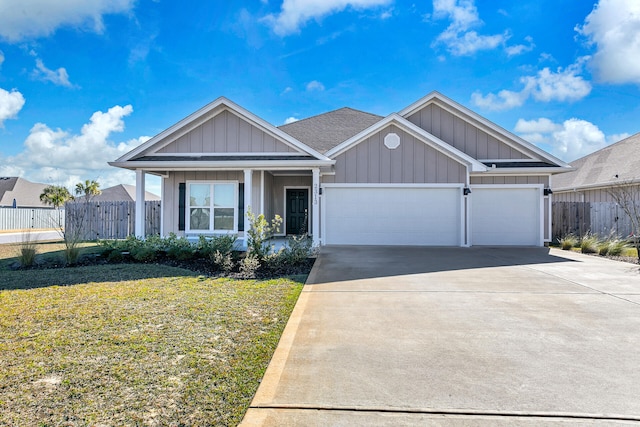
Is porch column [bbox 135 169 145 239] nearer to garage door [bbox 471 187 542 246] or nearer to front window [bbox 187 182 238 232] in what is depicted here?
front window [bbox 187 182 238 232]

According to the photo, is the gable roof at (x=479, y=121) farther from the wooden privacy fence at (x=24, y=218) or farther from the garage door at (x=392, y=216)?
the wooden privacy fence at (x=24, y=218)

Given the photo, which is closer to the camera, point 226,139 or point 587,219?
point 226,139

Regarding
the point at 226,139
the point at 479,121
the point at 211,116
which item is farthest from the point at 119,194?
the point at 479,121

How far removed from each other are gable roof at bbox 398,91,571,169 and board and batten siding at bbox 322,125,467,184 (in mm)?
2155

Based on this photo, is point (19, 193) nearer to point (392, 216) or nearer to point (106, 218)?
point (106, 218)

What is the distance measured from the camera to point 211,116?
1189 centimetres

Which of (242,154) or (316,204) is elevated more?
(242,154)

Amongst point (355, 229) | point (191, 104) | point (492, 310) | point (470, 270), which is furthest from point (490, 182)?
point (191, 104)

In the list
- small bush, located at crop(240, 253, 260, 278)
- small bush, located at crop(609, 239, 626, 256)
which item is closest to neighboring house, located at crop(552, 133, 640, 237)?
small bush, located at crop(609, 239, 626, 256)

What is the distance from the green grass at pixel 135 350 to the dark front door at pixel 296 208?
882 centimetres

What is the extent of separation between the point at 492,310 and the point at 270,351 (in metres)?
3.37

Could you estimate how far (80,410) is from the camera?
2594mm

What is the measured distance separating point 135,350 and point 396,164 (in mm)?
10568

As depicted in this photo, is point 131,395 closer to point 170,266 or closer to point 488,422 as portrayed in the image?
point 488,422
